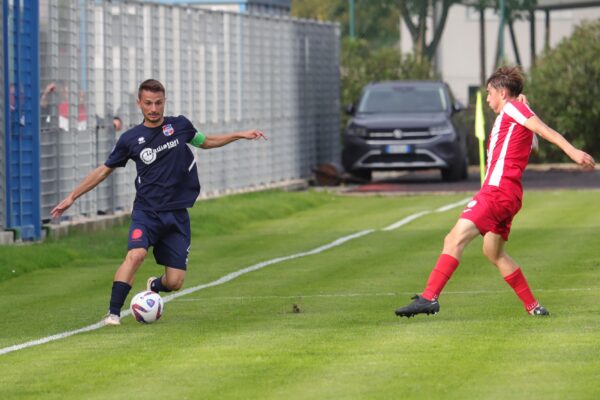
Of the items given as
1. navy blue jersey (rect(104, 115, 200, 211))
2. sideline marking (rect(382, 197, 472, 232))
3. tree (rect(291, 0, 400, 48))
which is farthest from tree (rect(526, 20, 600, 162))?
tree (rect(291, 0, 400, 48))

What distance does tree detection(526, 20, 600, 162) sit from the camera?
1640 inches

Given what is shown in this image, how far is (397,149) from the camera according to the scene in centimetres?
3466

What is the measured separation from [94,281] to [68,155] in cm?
670

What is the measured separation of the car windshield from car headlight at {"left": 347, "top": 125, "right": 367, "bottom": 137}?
76 centimetres

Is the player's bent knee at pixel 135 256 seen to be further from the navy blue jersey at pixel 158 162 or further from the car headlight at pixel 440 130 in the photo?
the car headlight at pixel 440 130

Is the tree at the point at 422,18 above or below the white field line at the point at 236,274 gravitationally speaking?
above

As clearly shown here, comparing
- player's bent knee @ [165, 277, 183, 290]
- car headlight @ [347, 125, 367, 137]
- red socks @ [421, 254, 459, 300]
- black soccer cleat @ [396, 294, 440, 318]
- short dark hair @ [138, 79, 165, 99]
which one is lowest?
black soccer cleat @ [396, 294, 440, 318]

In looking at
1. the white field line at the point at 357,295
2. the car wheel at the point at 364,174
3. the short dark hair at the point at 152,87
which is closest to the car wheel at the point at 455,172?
the car wheel at the point at 364,174

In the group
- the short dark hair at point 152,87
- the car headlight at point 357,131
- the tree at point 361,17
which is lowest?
the car headlight at point 357,131

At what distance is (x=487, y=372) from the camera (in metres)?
10.4

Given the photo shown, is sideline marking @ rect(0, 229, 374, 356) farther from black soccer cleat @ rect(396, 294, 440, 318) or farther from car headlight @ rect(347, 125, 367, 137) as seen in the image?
car headlight @ rect(347, 125, 367, 137)

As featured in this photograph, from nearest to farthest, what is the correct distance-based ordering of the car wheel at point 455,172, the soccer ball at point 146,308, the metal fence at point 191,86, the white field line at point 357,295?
the soccer ball at point 146,308 < the white field line at point 357,295 < the metal fence at point 191,86 < the car wheel at point 455,172

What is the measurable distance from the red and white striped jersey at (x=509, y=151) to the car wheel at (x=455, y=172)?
2190 cm

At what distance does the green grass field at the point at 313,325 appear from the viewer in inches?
400
